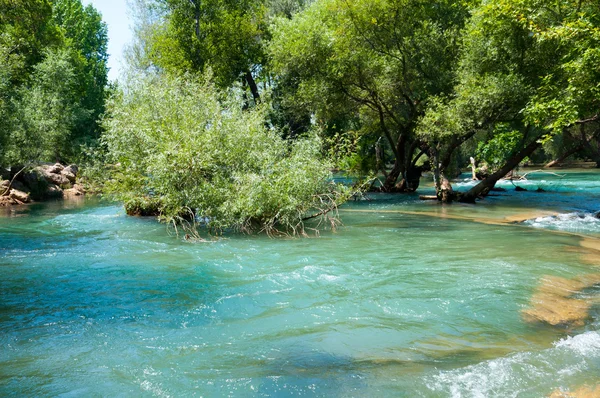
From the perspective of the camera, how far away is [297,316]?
7184 mm

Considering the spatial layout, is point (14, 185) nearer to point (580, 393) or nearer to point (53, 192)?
point (53, 192)

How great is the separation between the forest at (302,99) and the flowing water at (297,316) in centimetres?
203

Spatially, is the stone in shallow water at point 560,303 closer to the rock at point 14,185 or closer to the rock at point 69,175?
the rock at point 14,185

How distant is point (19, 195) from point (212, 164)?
18.5 metres

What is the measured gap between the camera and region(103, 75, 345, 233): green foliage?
547 inches

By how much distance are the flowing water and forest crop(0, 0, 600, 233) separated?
203 cm

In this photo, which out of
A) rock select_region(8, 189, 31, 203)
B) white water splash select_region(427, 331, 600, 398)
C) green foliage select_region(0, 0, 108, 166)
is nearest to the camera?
white water splash select_region(427, 331, 600, 398)

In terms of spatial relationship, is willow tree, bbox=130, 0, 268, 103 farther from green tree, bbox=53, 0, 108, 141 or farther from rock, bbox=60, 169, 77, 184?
green tree, bbox=53, 0, 108, 141

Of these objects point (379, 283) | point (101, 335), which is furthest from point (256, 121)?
point (101, 335)

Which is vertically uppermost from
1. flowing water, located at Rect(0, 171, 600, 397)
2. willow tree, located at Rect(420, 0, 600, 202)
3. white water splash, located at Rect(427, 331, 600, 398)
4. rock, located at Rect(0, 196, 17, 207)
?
willow tree, located at Rect(420, 0, 600, 202)

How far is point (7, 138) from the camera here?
960 inches

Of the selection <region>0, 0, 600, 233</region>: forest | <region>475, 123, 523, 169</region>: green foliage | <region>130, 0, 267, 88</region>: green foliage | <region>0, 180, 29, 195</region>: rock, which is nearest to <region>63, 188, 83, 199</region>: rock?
<region>0, 180, 29, 195</region>: rock

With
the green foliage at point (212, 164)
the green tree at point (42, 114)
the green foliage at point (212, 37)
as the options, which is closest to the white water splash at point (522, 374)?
the green foliage at point (212, 164)

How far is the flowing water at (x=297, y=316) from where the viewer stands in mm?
5102
